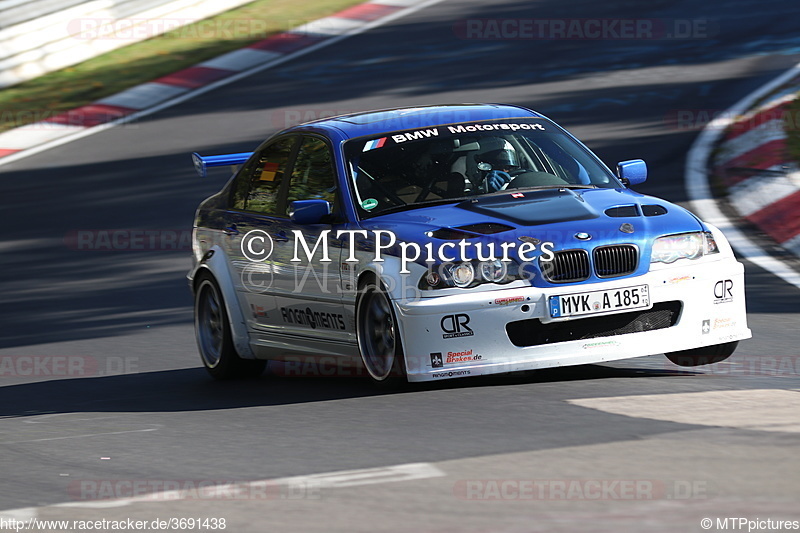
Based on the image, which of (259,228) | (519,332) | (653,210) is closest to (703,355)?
(653,210)

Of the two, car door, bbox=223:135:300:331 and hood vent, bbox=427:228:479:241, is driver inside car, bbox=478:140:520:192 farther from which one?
car door, bbox=223:135:300:331

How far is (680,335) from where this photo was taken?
7488 millimetres

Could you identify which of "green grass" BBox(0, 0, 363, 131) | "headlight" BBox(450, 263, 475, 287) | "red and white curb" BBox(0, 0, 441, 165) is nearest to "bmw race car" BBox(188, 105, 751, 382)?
"headlight" BBox(450, 263, 475, 287)

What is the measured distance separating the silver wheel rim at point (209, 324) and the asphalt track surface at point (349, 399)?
17 centimetres

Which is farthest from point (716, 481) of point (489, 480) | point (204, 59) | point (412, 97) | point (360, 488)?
point (204, 59)

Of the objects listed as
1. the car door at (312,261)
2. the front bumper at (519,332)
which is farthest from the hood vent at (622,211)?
the car door at (312,261)

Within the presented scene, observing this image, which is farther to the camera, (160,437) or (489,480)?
(160,437)

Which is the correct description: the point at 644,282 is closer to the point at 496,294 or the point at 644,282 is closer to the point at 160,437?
the point at 496,294

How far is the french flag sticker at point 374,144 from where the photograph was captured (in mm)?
8492

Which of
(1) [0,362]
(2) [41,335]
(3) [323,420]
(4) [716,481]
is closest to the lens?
(4) [716,481]

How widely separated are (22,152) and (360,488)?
534 inches

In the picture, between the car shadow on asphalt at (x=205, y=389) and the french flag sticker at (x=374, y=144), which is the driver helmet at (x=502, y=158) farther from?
the car shadow on asphalt at (x=205, y=389)

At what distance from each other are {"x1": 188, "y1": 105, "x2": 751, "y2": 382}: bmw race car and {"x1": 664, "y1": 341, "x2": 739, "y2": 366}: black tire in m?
0.01

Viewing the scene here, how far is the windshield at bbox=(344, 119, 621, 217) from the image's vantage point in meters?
8.20
